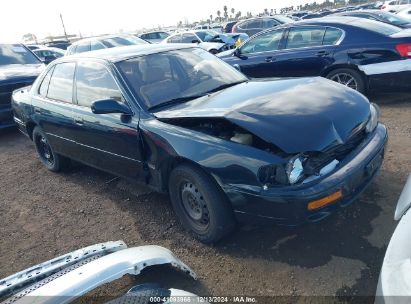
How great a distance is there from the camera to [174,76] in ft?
12.4

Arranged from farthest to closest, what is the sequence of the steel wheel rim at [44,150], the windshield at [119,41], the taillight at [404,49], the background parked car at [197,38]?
the background parked car at [197,38], the windshield at [119,41], the taillight at [404,49], the steel wheel rim at [44,150]

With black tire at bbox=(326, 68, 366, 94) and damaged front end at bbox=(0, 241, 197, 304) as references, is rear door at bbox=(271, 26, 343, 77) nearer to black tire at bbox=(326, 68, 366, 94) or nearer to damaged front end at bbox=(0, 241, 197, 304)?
black tire at bbox=(326, 68, 366, 94)

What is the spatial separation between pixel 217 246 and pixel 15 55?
7875 millimetres

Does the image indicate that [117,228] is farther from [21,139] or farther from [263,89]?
[21,139]

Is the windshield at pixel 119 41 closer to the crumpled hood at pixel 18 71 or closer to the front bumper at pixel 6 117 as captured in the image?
the crumpled hood at pixel 18 71

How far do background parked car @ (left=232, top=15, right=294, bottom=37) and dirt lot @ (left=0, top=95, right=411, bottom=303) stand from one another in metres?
11.8

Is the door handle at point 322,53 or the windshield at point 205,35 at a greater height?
the door handle at point 322,53

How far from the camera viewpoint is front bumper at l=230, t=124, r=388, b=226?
8.13 ft

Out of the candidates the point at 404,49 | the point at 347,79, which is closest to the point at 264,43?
the point at 347,79

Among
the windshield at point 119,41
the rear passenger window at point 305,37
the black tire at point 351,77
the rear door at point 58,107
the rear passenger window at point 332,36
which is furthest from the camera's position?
the windshield at point 119,41

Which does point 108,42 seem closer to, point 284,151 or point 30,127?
point 30,127

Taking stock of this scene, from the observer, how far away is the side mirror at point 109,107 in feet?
10.8

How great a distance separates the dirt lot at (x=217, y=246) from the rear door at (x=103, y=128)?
0.49 meters

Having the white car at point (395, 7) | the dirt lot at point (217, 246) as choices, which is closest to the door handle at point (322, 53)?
the dirt lot at point (217, 246)
